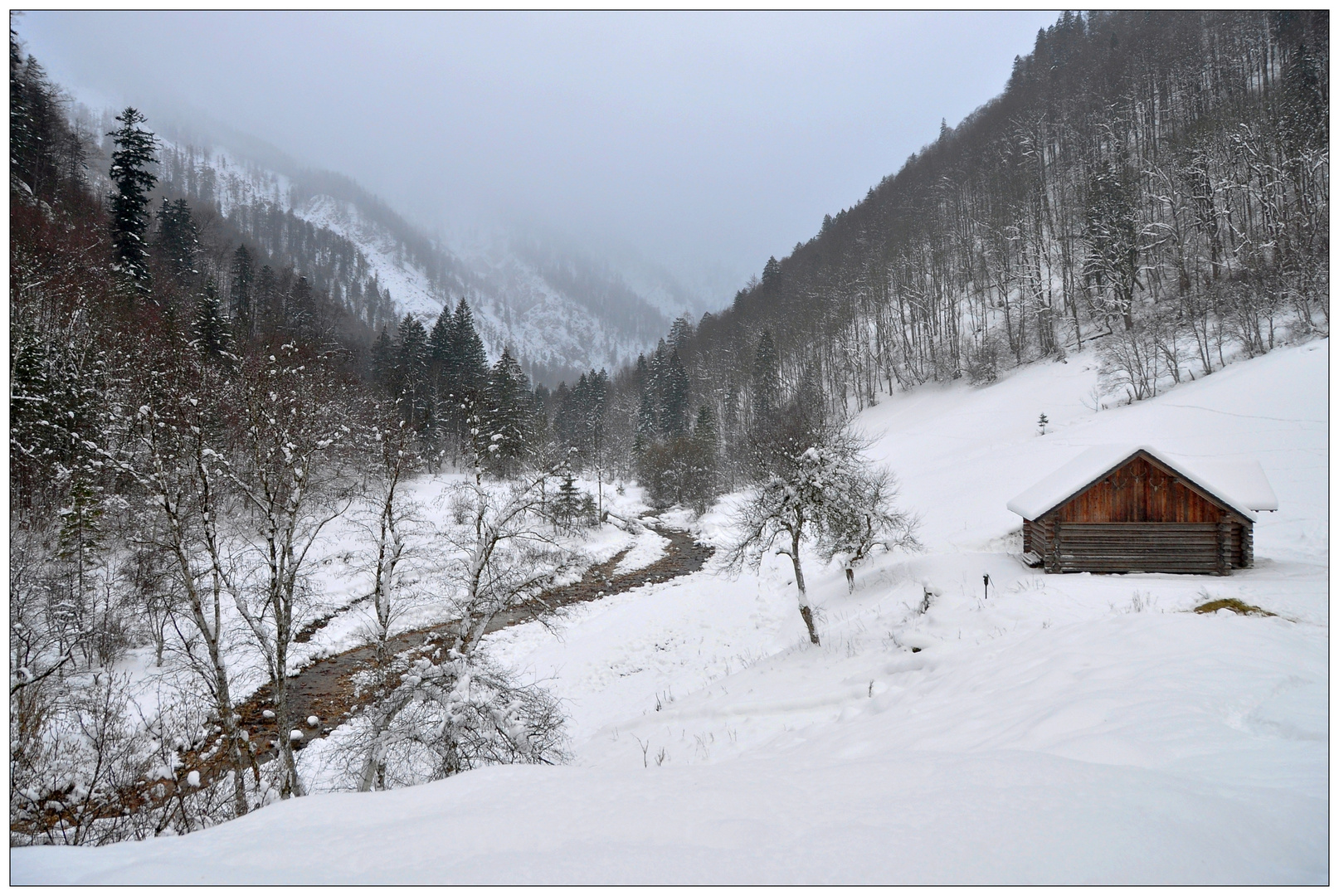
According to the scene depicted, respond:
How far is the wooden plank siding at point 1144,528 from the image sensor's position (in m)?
14.5

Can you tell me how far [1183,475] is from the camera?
47.4 ft

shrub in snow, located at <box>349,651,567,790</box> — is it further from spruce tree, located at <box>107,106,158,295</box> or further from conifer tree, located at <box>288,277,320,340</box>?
conifer tree, located at <box>288,277,320,340</box>

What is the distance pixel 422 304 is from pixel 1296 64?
152240 millimetres

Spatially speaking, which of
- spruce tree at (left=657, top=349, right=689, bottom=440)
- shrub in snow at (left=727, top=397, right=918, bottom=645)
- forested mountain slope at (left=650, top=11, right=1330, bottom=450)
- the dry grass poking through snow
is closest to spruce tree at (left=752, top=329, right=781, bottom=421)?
forested mountain slope at (left=650, top=11, right=1330, bottom=450)

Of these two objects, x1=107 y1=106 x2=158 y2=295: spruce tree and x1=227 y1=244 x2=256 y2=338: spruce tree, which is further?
x1=227 y1=244 x2=256 y2=338: spruce tree

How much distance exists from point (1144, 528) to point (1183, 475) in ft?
5.94

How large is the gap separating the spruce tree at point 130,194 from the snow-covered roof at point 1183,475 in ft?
141

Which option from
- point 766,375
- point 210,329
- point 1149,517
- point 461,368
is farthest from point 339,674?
point 766,375

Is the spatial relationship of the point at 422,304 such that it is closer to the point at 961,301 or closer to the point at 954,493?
the point at 961,301

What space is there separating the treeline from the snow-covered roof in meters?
17.4

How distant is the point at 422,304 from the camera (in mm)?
136750

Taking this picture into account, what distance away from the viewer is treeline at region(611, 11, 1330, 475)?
31.8 m

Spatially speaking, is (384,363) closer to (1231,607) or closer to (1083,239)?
(1231,607)

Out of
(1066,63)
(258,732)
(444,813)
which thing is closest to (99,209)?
(258,732)
